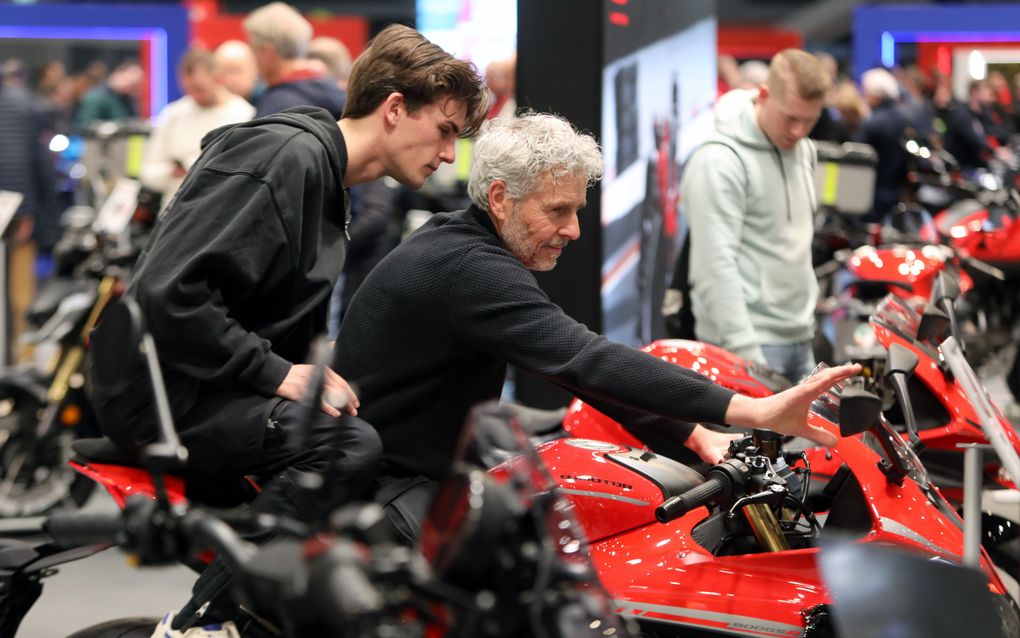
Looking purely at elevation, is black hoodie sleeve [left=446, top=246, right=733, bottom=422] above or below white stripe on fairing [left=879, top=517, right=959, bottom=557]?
above

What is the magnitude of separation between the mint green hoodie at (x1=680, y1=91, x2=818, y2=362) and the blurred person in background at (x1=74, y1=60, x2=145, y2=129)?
8.94 m

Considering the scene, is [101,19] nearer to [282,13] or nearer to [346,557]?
[282,13]

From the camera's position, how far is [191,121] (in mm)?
6852

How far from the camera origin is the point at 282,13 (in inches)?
241

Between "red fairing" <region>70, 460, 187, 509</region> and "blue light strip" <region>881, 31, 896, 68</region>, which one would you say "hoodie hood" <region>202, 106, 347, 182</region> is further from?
"blue light strip" <region>881, 31, 896, 68</region>

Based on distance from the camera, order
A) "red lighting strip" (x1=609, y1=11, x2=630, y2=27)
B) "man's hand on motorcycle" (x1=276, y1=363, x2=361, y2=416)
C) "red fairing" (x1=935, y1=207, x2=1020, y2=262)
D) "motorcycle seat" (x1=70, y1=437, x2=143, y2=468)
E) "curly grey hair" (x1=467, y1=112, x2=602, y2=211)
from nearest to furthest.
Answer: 1. "man's hand on motorcycle" (x1=276, y1=363, x2=361, y2=416)
2. "curly grey hair" (x1=467, y1=112, x2=602, y2=211)
3. "motorcycle seat" (x1=70, y1=437, x2=143, y2=468)
4. "red lighting strip" (x1=609, y1=11, x2=630, y2=27)
5. "red fairing" (x1=935, y1=207, x2=1020, y2=262)

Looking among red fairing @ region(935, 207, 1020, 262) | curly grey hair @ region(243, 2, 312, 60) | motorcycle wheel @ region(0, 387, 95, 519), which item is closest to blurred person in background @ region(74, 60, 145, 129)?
curly grey hair @ region(243, 2, 312, 60)

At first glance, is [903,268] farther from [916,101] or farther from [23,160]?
[916,101]

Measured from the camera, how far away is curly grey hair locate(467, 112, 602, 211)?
2.72 metres

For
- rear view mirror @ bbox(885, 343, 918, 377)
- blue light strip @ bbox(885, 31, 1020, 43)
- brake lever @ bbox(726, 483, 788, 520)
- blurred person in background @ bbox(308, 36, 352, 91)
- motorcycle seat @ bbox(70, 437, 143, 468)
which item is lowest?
blue light strip @ bbox(885, 31, 1020, 43)

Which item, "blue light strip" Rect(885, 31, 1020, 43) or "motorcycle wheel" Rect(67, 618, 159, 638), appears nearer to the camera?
"motorcycle wheel" Rect(67, 618, 159, 638)

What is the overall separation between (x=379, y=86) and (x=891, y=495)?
1346 mm

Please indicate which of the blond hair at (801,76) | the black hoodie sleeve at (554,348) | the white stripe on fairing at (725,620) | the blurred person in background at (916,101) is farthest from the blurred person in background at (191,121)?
the blurred person in background at (916,101)

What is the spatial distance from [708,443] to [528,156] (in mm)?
748
